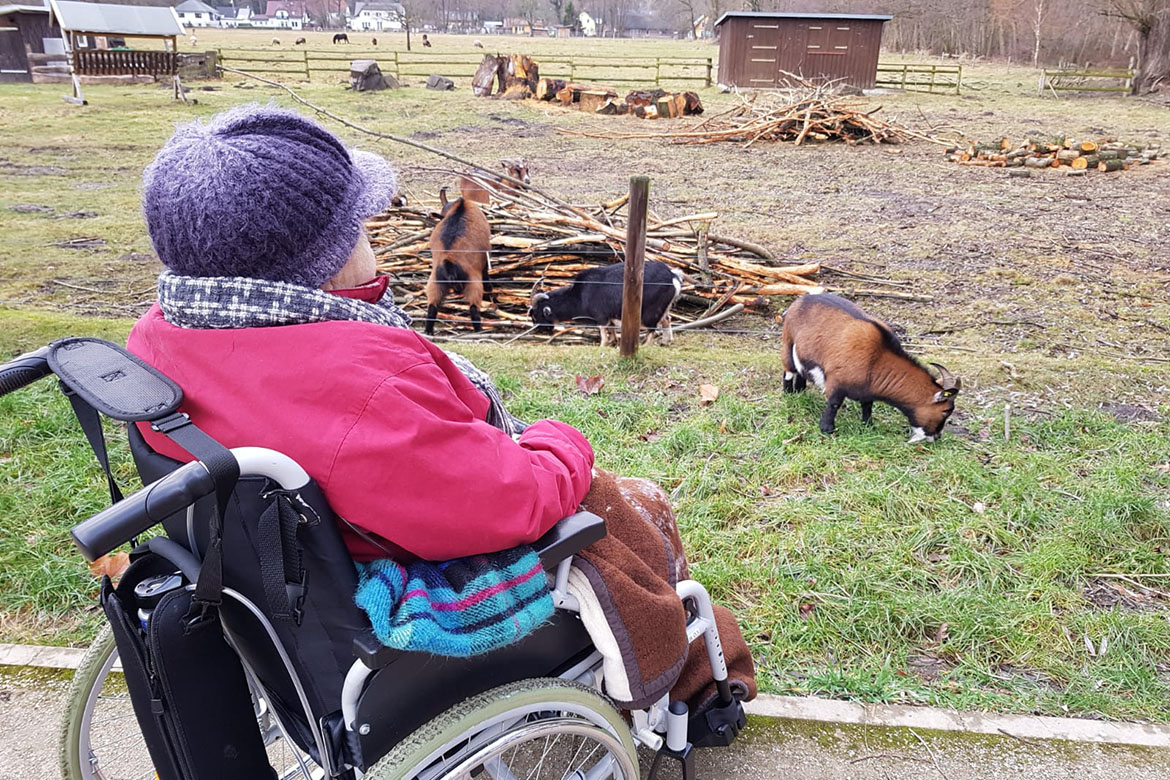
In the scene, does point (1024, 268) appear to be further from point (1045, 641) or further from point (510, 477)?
point (510, 477)

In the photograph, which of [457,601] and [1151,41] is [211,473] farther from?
[1151,41]

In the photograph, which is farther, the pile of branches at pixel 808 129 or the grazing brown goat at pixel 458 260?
the pile of branches at pixel 808 129

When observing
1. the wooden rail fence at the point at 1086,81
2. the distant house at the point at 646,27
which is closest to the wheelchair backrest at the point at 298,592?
the wooden rail fence at the point at 1086,81

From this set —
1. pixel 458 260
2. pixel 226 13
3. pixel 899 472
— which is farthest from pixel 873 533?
pixel 226 13

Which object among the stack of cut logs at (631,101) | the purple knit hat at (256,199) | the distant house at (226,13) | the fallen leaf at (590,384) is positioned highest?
the distant house at (226,13)

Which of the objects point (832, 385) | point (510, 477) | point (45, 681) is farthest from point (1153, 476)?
point (45, 681)

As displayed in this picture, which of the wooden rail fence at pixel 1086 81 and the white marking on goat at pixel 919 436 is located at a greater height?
the wooden rail fence at pixel 1086 81

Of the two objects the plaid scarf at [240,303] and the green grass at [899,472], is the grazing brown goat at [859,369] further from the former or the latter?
the plaid scarf at [240,303]

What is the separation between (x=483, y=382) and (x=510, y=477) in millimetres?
336

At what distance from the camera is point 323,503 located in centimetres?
135

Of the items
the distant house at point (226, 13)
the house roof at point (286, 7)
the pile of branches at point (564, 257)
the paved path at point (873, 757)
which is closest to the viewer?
the paved path at point (873, 757)

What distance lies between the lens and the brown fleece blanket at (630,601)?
1652 mm

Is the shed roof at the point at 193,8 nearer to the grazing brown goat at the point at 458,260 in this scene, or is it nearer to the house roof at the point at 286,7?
the house roof at the point at 286,7

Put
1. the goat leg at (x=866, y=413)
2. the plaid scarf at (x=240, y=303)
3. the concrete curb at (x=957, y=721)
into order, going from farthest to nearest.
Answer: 1. the goat leg at (x=866, y=413)
2. the concrete curb at (x=957, y=721)
3. the plaid scarf at (x=240, y=303)
